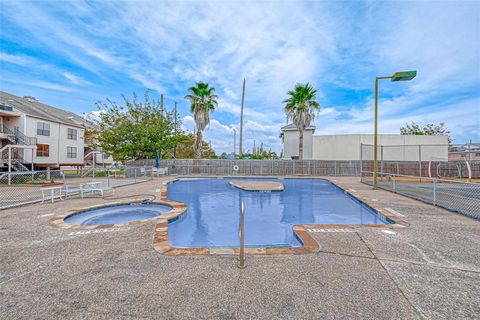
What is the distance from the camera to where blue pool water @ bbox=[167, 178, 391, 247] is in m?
4.90

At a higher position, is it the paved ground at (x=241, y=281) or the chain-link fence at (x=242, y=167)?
the chain-link fence at (x=242, y=167)

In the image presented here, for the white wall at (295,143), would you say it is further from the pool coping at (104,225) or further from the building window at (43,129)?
the building window at (43,129)

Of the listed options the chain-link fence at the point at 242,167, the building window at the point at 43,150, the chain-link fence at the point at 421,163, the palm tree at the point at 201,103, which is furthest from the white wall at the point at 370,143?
the building window at the point at 43,150

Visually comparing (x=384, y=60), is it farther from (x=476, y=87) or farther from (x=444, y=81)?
(x=476, y=87)

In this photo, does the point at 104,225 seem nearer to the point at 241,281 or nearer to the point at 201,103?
the point at 241,281

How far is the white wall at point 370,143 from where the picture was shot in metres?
19.5

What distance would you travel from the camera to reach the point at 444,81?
14570 mm

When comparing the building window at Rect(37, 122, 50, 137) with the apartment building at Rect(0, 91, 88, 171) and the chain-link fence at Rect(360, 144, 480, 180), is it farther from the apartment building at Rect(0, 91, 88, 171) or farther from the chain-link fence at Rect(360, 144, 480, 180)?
the chain-link fence at Rect(360, 144, 480, 180)

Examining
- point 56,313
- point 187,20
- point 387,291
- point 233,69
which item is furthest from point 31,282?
point 233,69

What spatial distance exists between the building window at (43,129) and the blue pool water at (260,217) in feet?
58.8

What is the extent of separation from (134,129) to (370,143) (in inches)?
833

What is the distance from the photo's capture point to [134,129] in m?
19.2

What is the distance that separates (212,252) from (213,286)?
2.89 ft

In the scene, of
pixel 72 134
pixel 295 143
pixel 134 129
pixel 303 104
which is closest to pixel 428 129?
pixel 295 143
